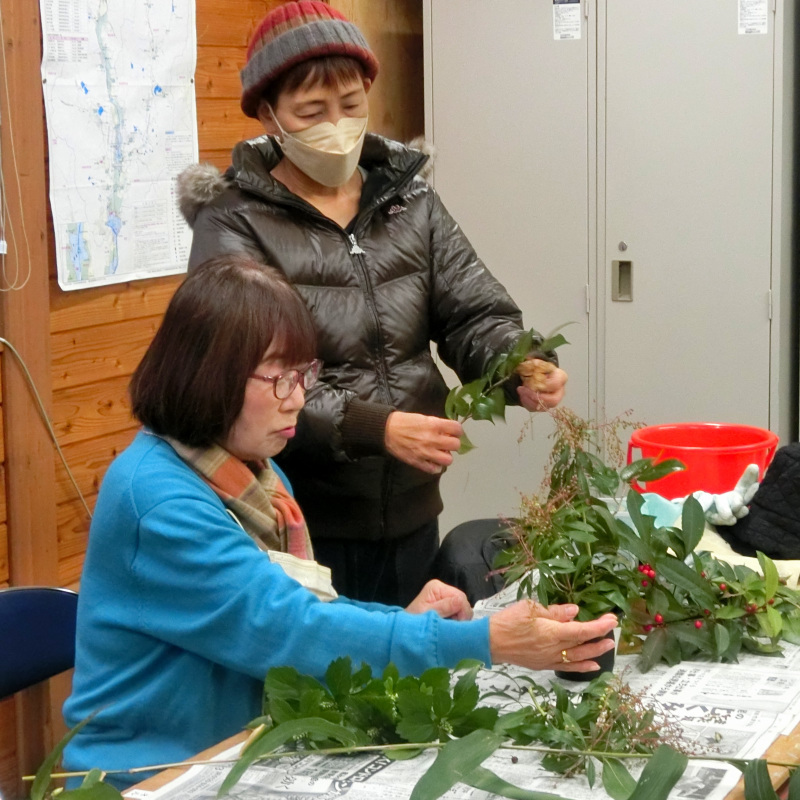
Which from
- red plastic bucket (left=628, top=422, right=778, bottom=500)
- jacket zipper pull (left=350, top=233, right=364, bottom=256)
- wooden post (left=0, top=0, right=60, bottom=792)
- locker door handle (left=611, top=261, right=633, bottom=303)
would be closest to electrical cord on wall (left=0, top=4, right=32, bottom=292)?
wooden post (left=0, top=0, right=60, bottom=792)

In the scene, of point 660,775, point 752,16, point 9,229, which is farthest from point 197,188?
point 752,16

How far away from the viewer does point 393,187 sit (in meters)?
2.22

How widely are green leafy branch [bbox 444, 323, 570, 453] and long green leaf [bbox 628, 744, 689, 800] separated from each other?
0.79 metres

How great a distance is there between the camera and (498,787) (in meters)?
1.14

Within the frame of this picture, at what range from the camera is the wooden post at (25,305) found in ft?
8.82

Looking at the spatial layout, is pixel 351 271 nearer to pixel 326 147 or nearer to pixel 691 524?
pixel 326 147

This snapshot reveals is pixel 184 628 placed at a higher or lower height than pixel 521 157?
lower

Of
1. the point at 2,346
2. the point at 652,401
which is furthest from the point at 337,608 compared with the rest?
the point at 652,401

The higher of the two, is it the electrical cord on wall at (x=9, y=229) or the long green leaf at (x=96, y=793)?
the electrical cord on wall at (x=9, y=229)

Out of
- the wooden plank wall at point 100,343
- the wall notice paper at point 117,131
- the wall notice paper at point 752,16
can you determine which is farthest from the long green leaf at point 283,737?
the wall notice paper at point 752,16

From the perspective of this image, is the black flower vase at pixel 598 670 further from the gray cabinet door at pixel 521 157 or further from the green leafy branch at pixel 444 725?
the gray cabinet door at pixel 521 157

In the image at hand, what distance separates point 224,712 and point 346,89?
1128 mm

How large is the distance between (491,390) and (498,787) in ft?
3.17

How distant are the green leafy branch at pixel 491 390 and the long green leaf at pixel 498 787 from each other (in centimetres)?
77
